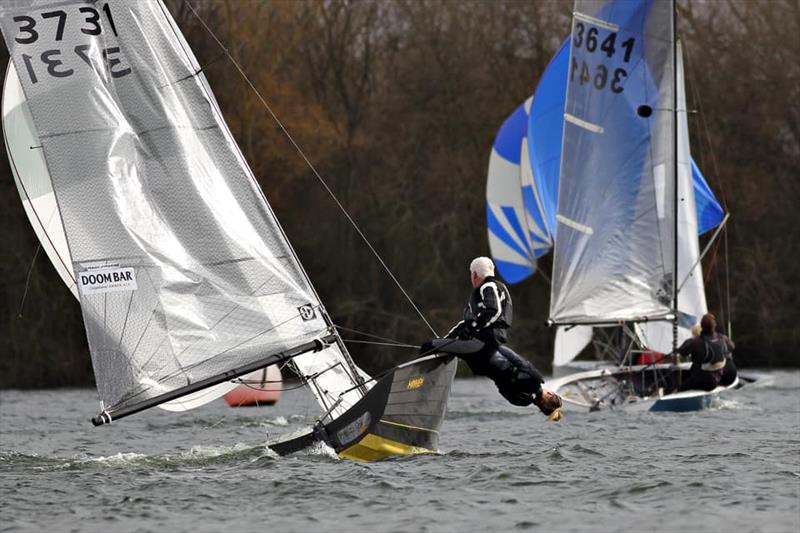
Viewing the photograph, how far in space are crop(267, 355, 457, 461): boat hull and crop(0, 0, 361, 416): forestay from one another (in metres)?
0.45

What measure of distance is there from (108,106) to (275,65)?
884 inches

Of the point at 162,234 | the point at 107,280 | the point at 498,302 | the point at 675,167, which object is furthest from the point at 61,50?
the point at 675,167

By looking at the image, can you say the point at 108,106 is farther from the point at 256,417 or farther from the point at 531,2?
the point at 531,2

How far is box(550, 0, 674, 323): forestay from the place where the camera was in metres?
20.9

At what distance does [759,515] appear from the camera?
31.6 feet

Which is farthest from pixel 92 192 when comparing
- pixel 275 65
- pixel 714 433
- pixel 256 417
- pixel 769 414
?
pixel 275 65

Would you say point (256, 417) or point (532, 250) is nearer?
point (256, 417)

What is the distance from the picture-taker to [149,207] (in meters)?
12.4

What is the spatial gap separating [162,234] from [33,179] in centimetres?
125

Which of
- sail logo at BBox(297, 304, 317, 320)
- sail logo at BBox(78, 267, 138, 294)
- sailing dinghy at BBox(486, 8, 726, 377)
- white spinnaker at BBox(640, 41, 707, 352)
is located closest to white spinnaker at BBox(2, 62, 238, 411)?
sail logo at BBox(78, 267, 138, 294)

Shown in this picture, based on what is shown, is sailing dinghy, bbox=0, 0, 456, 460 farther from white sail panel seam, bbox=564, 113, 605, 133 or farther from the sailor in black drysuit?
white sail panel seam, bbox=564, 113, 605, 133

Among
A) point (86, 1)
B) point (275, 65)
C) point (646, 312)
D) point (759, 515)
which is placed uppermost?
point (275, 65)

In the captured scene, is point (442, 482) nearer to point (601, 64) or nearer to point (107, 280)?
point (107, 280)

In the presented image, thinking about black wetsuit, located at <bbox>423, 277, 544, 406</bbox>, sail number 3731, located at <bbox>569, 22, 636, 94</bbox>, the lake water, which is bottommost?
the lake water
